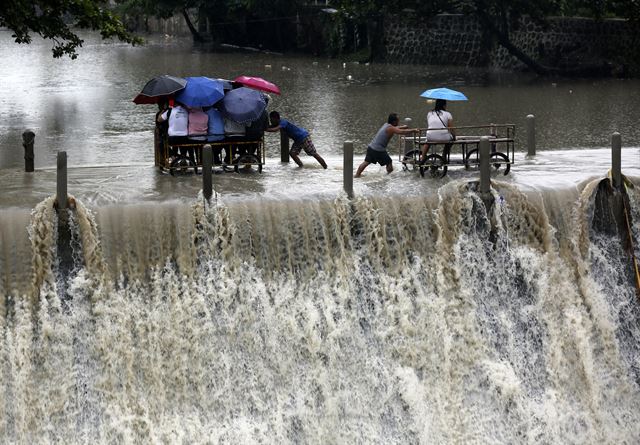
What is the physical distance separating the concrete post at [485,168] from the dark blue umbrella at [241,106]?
353cm

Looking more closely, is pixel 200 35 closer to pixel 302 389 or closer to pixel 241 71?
pixel 241 71

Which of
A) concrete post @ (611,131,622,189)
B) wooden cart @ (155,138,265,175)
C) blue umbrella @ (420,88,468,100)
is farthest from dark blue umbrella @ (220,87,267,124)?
concrete post @ (611,131,622,189)

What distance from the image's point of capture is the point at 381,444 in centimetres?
1504

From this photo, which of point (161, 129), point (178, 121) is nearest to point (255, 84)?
point (178, 121)

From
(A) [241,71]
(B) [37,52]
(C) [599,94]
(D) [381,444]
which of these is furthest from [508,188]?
(B) [37,52]

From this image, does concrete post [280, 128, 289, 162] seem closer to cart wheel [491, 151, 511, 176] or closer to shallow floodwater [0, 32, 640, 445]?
shallow floodwater [0, 32, 640, 445]

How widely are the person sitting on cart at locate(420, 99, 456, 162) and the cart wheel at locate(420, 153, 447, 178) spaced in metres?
0.08

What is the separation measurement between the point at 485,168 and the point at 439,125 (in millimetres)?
2327

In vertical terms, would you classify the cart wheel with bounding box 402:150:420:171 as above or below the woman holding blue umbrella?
below

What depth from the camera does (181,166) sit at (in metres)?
18.1

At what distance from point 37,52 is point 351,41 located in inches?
617

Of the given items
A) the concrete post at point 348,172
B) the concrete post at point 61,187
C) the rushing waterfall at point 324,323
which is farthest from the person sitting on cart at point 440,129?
the concrete post at point 61,187

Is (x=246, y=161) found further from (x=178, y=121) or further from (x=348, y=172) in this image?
(x=348, y=172)

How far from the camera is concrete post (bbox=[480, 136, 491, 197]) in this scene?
1642cm
